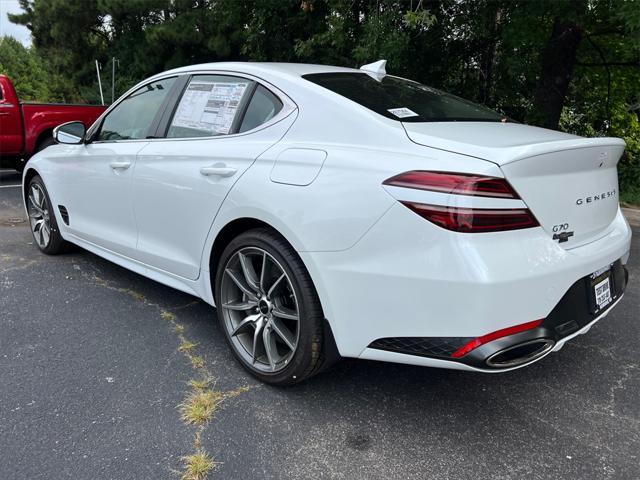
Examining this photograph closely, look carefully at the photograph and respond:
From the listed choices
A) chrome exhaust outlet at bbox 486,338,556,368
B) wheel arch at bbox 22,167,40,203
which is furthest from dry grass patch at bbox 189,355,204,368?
wheel arch at bbox 22,167,40,203

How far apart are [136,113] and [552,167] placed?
2759 mm

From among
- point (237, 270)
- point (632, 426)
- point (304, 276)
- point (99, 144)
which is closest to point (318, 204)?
point (304, 276)

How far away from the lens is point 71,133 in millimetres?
4125

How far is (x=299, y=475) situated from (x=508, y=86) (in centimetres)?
815

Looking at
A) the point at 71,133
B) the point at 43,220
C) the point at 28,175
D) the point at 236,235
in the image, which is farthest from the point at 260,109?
the point at 28,175

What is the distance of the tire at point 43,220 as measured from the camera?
456cm

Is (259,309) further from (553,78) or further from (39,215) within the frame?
(553,78)

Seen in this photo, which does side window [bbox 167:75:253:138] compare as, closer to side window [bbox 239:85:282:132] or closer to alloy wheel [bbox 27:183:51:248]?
side window [bbox 239:85:282:132]

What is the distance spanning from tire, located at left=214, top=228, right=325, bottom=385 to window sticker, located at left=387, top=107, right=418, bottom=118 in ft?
2.56

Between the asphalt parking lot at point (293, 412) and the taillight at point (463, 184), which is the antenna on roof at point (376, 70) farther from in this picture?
the asphalt parking lot at point (293, 412)

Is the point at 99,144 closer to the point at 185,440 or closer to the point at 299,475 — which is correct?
the point at 185,440

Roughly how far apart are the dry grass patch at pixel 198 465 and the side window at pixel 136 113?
2.11 metres

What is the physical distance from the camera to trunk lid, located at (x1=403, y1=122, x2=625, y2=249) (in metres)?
2.03

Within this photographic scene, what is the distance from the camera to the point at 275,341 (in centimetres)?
270
